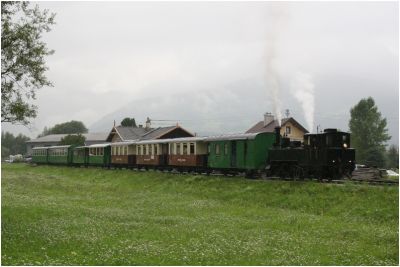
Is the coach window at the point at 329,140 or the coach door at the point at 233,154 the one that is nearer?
the coach window at the point at 329,140

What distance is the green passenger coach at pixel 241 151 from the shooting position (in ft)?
108

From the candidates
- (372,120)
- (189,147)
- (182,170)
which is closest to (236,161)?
(189,147)

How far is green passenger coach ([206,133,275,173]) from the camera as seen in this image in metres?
32.8

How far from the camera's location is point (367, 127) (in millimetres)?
85438

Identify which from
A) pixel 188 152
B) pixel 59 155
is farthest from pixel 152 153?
pixel 59 155

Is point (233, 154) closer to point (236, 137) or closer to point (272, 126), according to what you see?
point (236, 137)

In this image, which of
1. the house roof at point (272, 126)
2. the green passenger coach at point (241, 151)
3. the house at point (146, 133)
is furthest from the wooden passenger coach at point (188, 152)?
the house at point (146, 133)

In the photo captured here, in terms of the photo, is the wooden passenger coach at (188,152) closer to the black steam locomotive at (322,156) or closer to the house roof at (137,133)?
the black steam locomotive at (322,156)

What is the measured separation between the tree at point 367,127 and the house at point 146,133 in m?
32.4

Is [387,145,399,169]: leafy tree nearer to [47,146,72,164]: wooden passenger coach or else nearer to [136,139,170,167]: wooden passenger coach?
[136,139,170,167]: wooden passenger coach

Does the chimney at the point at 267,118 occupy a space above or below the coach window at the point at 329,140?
above

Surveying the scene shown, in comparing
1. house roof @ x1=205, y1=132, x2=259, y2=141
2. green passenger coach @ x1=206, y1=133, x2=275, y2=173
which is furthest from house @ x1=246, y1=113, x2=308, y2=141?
green passenger coach @ x1=206, y1=133, x2=275, y2=173

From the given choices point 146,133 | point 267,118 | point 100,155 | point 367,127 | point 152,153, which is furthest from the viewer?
point 367,127

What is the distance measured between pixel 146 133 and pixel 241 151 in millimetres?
51487
